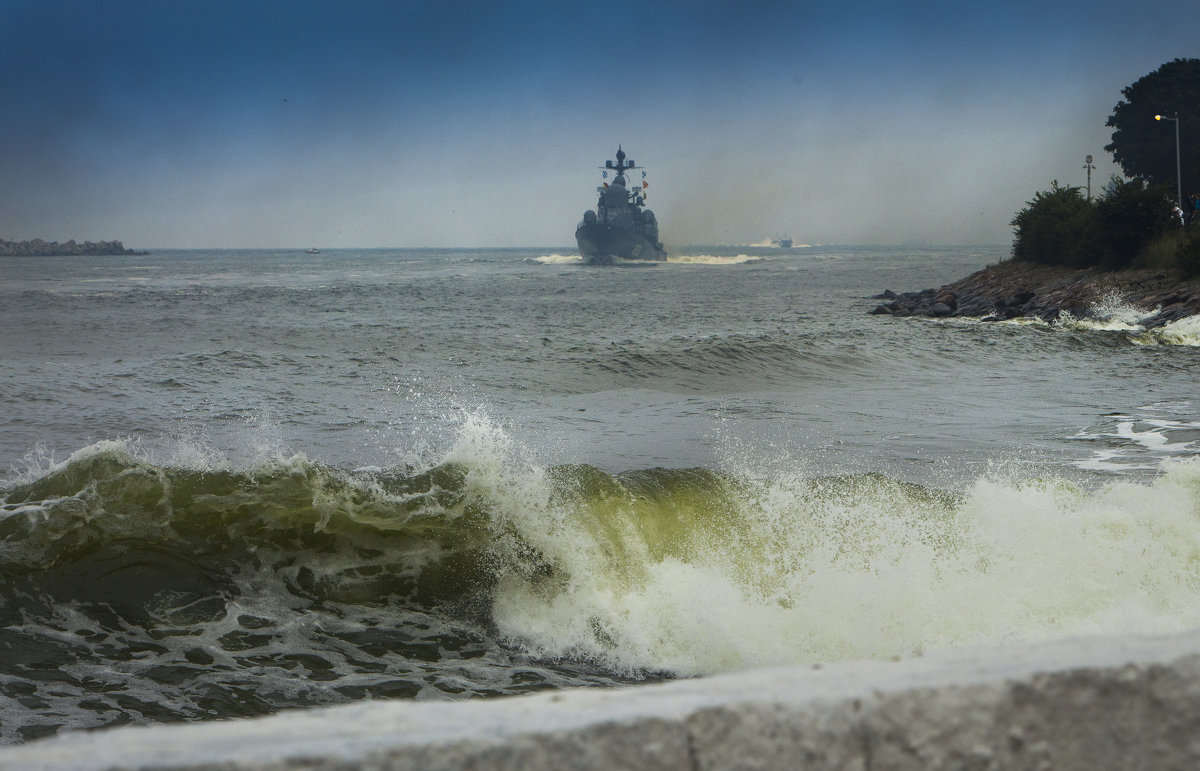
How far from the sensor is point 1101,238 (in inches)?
1298

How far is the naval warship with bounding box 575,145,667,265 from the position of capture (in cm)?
10706

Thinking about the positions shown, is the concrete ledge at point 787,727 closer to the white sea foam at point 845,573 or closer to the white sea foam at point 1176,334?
the white sea foam at point 845,573

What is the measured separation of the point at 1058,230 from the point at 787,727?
39451mm

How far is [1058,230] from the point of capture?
36469 millimetres

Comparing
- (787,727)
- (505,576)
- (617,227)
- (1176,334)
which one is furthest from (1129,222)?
(617,227)

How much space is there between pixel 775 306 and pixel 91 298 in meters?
32.0

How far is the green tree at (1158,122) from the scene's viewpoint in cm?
5341

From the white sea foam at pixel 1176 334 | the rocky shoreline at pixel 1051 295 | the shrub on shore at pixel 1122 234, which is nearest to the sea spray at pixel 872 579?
the white sea foam at pixel 1176 334

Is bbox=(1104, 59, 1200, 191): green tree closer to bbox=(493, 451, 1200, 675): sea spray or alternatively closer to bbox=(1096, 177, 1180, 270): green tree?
bbox=(1096, 177, 1180, 270): green tree

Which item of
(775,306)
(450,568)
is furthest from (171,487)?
(775,306)

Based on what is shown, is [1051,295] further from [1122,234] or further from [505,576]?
[505,576]

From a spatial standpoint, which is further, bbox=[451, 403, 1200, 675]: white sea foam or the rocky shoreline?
the rocky shoreline

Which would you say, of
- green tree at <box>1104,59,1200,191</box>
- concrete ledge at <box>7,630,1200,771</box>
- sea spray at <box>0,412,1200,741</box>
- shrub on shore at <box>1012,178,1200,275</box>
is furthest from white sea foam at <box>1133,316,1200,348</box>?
green tree at <box>1104,59,1200,191</box>

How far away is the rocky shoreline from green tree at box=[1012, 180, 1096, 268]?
489 mm
